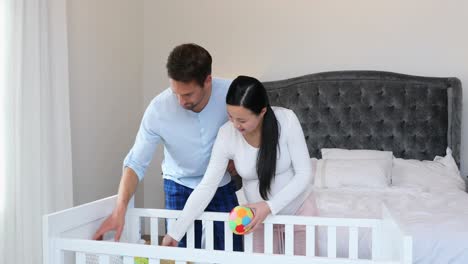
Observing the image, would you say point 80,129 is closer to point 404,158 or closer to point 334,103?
point 334,103

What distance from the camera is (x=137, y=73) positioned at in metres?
4.61

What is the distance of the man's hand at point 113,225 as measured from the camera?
1.89 m

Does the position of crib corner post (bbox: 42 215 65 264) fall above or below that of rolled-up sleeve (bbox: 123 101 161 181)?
below

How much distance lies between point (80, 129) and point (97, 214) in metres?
1.94

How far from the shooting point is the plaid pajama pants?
2098 millimetres

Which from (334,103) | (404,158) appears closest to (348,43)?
(334,103)

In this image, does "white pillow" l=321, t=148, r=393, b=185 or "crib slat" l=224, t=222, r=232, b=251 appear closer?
"crib slat" l=224, t=222, r=232, b=251

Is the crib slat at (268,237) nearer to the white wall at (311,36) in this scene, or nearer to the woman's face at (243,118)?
the woman's face at (243,118)

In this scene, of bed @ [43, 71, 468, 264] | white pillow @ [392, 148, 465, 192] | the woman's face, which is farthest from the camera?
white pillow @ [392, 148, 465, 192]

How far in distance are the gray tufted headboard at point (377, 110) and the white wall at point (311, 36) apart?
0.15m

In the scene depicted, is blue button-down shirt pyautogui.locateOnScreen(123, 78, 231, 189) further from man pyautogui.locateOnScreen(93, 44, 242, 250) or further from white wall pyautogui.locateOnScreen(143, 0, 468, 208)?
white wall pyautogui.locateOnScreen(143, 0, 468, 208)

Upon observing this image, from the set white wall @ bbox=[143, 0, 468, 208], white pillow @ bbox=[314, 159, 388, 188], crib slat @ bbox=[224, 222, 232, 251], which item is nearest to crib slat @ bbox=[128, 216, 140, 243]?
crib slat @ bbox=[224, 222, 232, 251]

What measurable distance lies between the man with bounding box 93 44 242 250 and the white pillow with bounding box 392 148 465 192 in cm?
174

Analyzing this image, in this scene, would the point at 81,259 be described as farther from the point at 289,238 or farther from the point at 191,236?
the point at 289,238
